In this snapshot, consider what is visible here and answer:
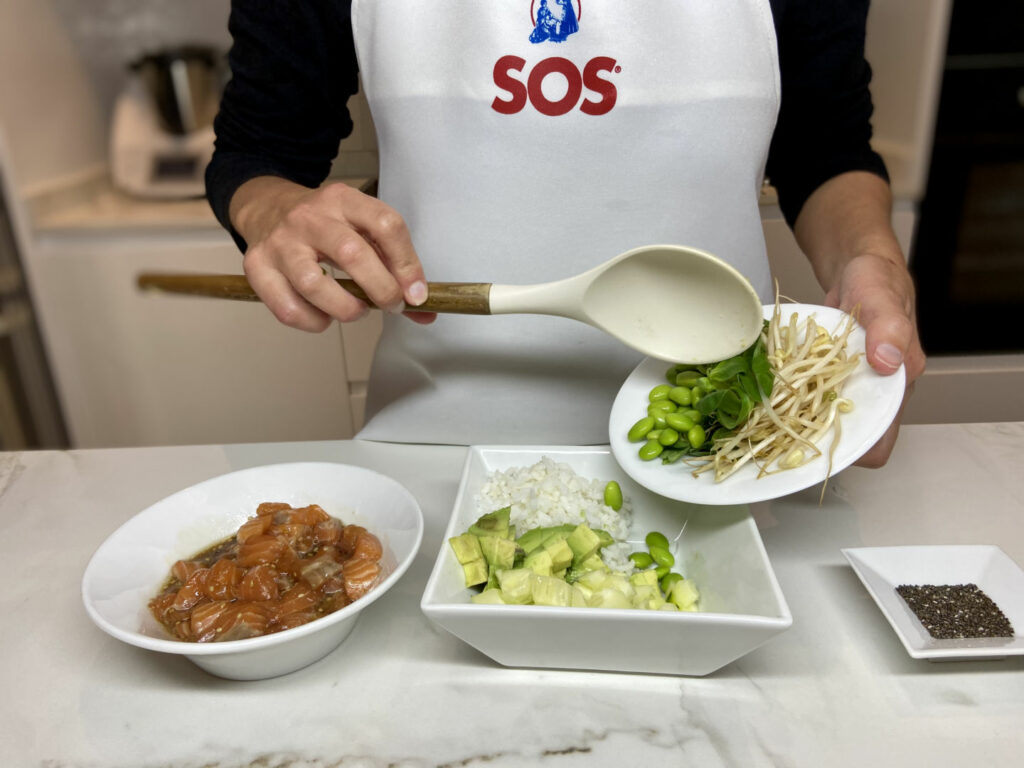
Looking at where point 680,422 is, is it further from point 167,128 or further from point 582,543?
point 167,128

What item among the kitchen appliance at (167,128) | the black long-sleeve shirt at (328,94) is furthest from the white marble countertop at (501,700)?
the kitchen appliance at (167,128)

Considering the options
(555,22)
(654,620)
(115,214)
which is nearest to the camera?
(654,620)

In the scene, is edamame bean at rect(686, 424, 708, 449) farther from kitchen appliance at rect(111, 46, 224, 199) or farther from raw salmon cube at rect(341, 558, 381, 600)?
kitchen appliance at rect(111, 46, 224, 199)

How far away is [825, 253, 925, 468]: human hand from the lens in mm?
868

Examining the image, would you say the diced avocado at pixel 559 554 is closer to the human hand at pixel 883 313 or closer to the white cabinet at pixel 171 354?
the human hand at pixel 883 313

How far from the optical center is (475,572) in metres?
0.78

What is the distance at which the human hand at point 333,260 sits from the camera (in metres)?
0.87

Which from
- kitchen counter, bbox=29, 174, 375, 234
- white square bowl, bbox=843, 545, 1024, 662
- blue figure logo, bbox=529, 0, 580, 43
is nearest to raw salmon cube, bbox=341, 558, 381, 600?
white square bowl, bbox=843, 545, 1024, 662

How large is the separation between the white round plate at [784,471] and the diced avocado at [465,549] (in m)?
0.19

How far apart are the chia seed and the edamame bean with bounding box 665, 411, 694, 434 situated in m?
0.25

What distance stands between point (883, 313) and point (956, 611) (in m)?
0.32

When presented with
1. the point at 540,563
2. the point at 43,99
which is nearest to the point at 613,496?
the point at 540,563

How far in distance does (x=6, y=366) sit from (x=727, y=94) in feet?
7.00

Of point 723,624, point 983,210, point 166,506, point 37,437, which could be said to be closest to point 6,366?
point 37,437
